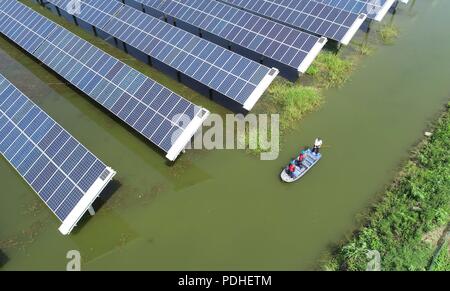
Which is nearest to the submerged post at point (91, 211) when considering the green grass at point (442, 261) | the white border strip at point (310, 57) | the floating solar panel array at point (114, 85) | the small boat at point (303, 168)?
the floating solar panel array at point (114, 85)

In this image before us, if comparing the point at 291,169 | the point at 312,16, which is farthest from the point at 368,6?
the point at 291,169

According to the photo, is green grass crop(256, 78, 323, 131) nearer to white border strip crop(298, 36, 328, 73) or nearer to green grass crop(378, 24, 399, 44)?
white border strip crop(298, 36, 328, 73)

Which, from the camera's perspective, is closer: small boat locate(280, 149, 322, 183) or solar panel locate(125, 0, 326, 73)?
small boat locate(280, 149, 322, 183)

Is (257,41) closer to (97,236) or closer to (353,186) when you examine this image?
(353,186)

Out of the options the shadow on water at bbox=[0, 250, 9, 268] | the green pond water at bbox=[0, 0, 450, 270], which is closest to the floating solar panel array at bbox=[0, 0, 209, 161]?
the green pond water at bbox=[0, 0, 450, 270]

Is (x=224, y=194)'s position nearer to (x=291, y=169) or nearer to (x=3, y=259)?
(x=291, y=169)
